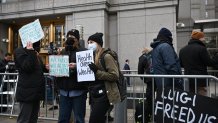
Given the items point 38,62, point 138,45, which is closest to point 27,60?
point 38,62

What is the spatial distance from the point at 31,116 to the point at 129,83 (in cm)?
214

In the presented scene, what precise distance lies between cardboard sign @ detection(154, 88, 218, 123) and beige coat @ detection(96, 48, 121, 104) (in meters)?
1.12

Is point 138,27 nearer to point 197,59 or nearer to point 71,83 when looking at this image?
point 197,59

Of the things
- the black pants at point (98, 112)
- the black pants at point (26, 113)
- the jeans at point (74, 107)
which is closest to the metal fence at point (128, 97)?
the black pants at point (26, 113)

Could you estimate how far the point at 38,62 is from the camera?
21.1 ft

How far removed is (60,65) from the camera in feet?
20.3

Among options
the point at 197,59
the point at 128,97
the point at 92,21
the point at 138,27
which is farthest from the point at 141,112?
the point at 92,21

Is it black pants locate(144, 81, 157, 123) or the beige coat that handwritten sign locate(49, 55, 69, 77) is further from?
black pants locate(144, 81, 157, 123)

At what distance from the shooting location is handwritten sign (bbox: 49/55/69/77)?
19.9 ft

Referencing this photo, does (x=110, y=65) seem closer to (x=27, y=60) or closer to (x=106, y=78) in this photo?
(x=106, y=78)

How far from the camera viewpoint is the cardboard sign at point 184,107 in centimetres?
552

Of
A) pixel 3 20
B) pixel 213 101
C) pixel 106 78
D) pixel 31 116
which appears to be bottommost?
pixel 31 116

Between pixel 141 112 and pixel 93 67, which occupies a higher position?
pixel 93 67

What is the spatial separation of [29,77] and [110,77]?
5.88 feet
